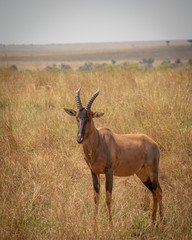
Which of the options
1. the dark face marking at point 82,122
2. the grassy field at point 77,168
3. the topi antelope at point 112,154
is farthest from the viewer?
the topi antelope at point 112,154

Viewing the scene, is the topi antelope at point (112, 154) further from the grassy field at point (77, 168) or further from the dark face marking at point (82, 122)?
the grassy field at point (77, 168)

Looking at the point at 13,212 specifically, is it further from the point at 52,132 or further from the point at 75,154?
the point at 52,132

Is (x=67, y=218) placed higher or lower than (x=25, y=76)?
lower

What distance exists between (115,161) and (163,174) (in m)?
1.70

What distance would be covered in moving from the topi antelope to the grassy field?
12.6 inches

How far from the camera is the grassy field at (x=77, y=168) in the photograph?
3.78 meters

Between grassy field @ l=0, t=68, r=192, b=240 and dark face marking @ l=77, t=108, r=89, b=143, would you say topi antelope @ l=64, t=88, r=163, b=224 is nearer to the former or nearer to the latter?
dark face marking @ l=77, t=108, r=89, b=143

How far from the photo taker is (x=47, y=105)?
10.1 metres

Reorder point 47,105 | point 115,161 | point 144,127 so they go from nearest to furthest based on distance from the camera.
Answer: point 115,161
point 144,127
point 47,105

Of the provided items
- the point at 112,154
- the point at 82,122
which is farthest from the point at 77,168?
the point at 82,122

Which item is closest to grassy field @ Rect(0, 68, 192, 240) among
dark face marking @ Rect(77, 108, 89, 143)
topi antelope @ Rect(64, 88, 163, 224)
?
topi antelope @ Rect(64, 88, 163, 224)

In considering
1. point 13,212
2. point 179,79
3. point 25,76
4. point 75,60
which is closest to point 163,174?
point 13,212

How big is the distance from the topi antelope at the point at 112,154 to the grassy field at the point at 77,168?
321 millimetres

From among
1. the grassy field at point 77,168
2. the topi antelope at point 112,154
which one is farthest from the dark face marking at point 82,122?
the grassy field at point 77,168
